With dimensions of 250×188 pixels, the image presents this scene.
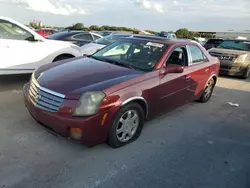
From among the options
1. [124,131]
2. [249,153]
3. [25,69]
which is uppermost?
[25,69]

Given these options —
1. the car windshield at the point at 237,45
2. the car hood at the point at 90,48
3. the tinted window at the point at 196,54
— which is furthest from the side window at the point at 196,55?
the car windshield at the point at 237,45

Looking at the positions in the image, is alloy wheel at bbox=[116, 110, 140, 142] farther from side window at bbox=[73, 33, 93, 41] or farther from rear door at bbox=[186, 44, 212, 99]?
side window at bbox=[73, 33, 93, 41]

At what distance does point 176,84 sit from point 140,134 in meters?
1.14

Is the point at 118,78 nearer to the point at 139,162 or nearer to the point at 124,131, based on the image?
the point at 124,131

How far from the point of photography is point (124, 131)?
138 inches

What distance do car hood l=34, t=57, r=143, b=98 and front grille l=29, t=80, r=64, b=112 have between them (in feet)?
0.22

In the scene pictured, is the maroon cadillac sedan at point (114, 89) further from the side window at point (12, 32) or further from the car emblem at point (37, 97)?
the side window at point (12, 32)

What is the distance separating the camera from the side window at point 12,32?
5.47 m

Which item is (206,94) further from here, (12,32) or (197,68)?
→ (12,32)

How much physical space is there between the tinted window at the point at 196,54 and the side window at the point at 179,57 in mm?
294

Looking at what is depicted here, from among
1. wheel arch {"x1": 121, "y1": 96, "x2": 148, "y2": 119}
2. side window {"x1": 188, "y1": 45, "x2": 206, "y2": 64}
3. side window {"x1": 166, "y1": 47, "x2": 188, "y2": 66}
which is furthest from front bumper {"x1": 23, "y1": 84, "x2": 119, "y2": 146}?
side window {"x1": 188, "y1": 45, "x2": 206, "y2": 64}

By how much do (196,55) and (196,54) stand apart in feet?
0.09

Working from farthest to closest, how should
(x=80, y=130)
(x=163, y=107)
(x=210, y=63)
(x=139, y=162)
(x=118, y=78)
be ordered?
(x=210, y=63) → (x=163, y=107) → (x=118, y=78) → (x=139, y=162) → (x=80, y=130)

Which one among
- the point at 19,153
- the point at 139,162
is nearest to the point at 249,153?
the point at 139,162
